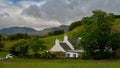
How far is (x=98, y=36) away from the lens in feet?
244

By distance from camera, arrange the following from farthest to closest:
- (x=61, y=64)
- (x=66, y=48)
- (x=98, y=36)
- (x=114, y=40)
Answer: (x=66, y=48)
(x=114, y=40)
(x=98, y=36)
(x=61, y=64)

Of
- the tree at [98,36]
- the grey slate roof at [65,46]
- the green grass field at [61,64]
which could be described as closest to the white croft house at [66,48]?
the grey slate roof at [65,46]

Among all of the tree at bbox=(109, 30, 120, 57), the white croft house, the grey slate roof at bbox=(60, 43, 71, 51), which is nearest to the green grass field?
the tree at bbox=(109, 30, 120, 57)

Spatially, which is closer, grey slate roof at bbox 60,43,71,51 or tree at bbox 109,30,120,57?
tree at bbox 109,30,120,57

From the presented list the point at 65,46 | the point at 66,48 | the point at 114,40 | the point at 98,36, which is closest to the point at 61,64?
the point at 98,36

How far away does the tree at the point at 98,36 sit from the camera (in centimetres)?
7456

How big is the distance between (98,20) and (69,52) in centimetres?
2206

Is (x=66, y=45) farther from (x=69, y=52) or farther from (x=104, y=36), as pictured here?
(x=104, y=36)

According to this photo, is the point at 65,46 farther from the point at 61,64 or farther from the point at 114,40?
the point at 61,64

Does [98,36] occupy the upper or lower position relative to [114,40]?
upper

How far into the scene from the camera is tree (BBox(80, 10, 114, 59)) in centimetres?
7456

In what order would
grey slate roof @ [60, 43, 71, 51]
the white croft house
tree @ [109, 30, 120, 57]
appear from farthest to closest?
grey slate roof @ [60, 43, 71, 51]
the white croft house
tree @ [109, 30, 120, 57]

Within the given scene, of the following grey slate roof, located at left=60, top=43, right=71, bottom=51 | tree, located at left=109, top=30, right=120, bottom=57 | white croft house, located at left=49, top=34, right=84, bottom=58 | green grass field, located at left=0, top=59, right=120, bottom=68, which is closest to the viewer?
green grass field, located at left=0, top=59, right=120, bottom=68

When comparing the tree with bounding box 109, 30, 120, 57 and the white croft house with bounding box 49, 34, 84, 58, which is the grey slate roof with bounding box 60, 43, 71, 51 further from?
the tree with bounding box 109, 30, 120, 57
